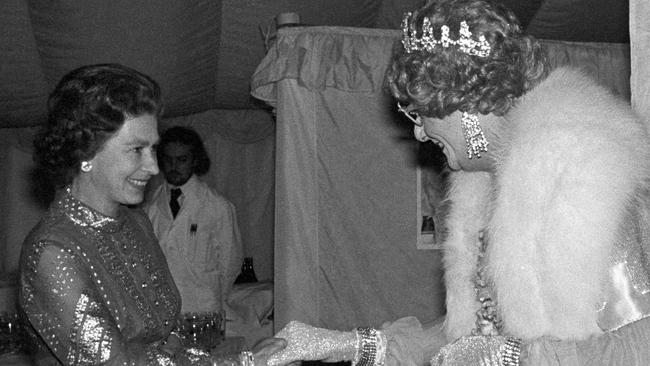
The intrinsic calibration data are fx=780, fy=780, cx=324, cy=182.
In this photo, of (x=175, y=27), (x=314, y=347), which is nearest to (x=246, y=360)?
(x=314, y=347)

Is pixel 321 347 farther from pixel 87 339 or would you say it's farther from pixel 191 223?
pixel 191 223

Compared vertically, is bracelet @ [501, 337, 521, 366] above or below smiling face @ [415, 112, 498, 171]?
below

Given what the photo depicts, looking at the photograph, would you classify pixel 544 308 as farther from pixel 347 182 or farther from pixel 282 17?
pixel 282 17

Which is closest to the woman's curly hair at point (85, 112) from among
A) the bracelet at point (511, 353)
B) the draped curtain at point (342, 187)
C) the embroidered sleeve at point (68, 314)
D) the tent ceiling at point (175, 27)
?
the embroidered sleeve at point (68, 314)

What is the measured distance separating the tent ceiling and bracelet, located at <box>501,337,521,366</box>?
3520mm

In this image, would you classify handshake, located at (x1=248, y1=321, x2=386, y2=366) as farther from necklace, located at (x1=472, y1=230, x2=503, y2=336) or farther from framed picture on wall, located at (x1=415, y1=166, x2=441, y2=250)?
framed picture on wall, located at (x1=415, y1=166, x2=441, y2=250)

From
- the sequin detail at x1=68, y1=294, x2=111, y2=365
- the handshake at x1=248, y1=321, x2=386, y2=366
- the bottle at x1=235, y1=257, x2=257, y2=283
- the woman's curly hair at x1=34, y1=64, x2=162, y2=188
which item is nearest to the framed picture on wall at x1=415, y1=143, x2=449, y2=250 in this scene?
the handshake at x1=248, y1=321, x2=386, y2=366

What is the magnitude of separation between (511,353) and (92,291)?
108 cm

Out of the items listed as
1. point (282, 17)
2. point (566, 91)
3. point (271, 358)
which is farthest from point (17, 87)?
point (566, 91)

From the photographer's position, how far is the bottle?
7278mm

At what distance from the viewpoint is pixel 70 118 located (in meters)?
2.14

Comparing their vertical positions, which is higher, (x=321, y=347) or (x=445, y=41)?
(x=445, y=41)

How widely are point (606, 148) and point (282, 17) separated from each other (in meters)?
2.47

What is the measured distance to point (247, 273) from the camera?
740 cm
